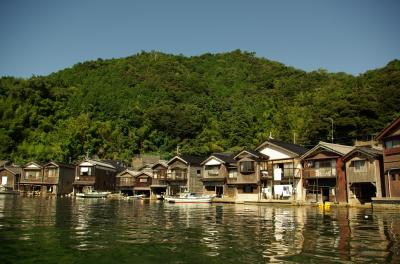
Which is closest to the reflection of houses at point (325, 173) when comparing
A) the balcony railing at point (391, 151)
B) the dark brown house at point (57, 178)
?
the balcony railing at point (391, 151)

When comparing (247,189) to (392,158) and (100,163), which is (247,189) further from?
(100,163)

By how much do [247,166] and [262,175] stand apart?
2619 millimetres

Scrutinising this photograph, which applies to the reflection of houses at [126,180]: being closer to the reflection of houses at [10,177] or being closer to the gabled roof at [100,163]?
the gabled roof at [100,163]

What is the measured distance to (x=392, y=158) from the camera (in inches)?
1539

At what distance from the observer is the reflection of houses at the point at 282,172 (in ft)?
164

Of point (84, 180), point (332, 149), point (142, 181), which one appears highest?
point (332, 149)

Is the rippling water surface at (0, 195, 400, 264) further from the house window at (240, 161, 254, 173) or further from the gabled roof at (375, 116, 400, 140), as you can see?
the house window at (240, 161, 254, 173)

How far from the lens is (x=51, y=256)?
12438 mm

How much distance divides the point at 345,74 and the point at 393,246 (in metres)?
106

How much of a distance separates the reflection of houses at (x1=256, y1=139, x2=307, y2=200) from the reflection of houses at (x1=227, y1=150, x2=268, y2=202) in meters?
0.94

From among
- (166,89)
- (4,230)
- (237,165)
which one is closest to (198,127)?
(166,89)

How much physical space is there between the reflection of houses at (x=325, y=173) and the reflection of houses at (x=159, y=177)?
27.0m

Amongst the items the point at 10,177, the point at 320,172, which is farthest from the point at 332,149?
the point at 10,177

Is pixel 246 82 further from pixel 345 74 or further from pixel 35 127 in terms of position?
pixel 35 127
